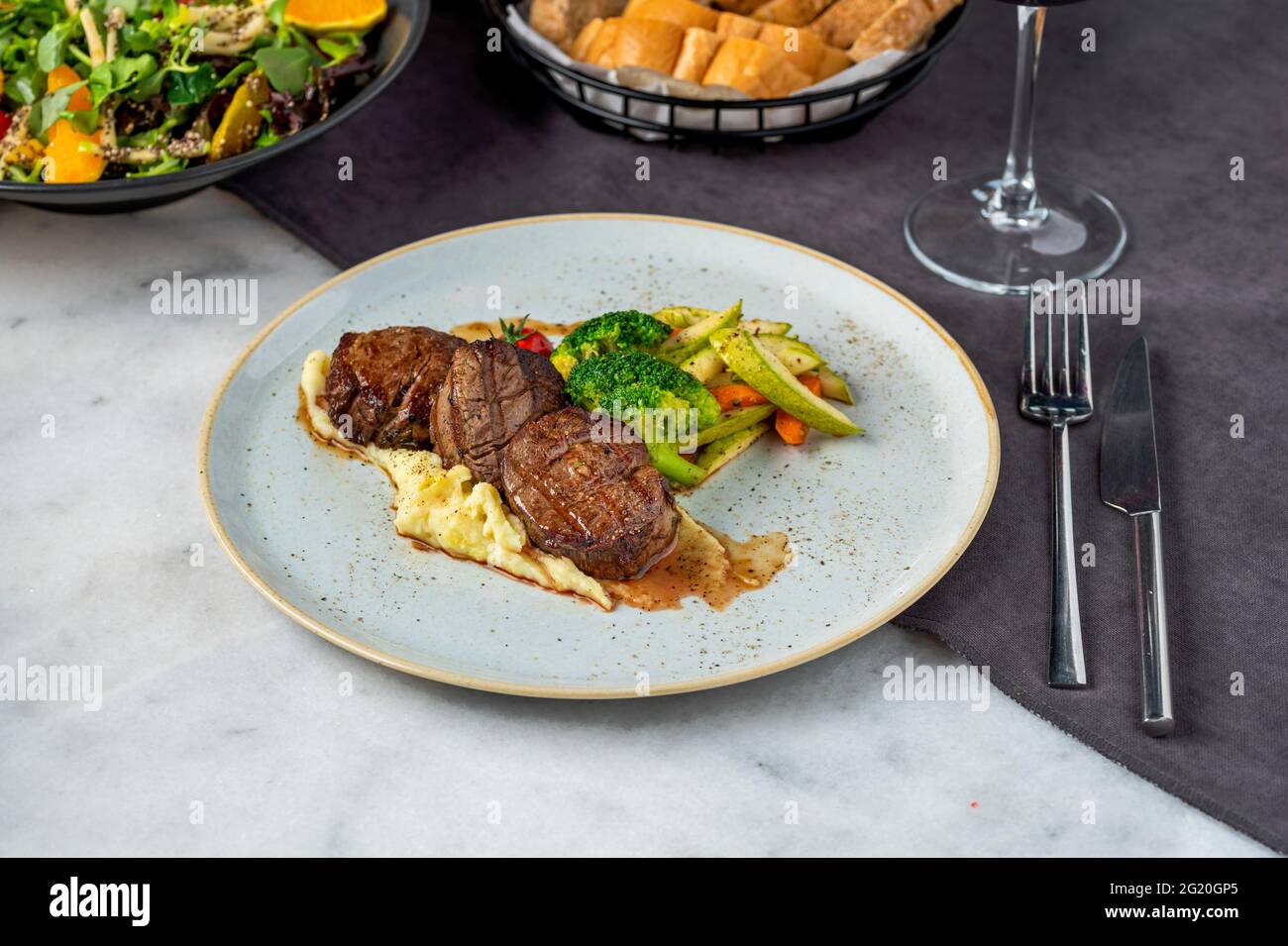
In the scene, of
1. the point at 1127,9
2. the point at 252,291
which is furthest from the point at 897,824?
the point at 1127,9

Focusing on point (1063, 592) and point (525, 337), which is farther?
point (525, 337)

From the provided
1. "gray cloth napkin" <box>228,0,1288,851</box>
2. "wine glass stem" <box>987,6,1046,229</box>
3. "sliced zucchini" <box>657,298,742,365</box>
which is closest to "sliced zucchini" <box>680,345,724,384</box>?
"sliced zucchini" <box>657,298,742,365</box>

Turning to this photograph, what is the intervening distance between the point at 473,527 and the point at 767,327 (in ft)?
3.22

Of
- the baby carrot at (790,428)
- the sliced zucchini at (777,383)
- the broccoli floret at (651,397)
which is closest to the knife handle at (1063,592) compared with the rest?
the sliced zucchini at (777,383)

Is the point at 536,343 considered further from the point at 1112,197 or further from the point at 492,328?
the point at 1112,197

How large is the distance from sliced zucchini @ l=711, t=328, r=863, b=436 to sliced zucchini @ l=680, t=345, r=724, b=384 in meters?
0.10

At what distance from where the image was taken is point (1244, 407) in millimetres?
3459

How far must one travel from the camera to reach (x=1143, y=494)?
309 cm

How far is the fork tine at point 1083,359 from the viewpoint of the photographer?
11.2 feet

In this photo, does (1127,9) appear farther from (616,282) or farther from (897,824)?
(897,824)

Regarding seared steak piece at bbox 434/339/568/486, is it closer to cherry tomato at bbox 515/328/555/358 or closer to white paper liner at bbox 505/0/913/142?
cherry tomato at bbox 515/328/555/358

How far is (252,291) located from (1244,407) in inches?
106

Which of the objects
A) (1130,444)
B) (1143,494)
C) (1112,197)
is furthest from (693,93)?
(1143,494)

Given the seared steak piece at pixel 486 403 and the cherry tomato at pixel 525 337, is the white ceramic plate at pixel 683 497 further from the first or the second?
the seared steak piece at pixel 486 403
